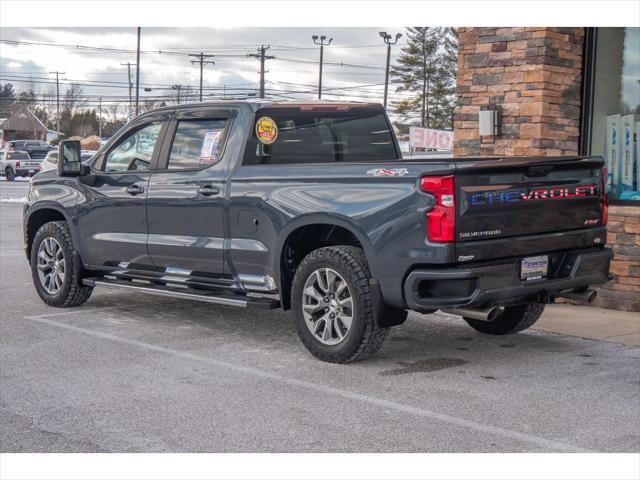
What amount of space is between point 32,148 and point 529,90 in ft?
166

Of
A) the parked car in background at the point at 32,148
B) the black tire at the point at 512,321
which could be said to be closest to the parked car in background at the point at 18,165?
the parked car in background at the point at 32,148

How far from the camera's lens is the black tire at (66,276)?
9.16 m

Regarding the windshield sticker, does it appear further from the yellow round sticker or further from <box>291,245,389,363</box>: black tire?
<box>291,245,389,363</box>: black tire

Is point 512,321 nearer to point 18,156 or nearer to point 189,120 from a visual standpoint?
point 189,120

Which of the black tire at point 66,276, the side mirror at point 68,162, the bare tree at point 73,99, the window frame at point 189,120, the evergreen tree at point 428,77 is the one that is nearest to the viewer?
the window frame at point 189,120

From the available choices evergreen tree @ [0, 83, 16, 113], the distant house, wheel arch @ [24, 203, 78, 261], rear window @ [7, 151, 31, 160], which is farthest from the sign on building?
evergreen tree @ [0, 83, 16, 113]

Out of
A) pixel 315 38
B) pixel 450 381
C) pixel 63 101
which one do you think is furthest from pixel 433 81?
pixel 450 381

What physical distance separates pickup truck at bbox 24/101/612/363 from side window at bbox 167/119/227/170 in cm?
2

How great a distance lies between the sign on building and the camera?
39.9 m

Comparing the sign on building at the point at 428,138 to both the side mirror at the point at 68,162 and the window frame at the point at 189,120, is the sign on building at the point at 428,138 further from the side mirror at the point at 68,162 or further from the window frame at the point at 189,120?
the window frame at the point at 189,120

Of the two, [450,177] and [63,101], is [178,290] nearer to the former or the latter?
[450,177]

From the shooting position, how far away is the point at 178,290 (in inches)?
324

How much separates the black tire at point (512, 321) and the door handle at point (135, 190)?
10.1ft

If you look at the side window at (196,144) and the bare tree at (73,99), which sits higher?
the bare tree at (73,99)
